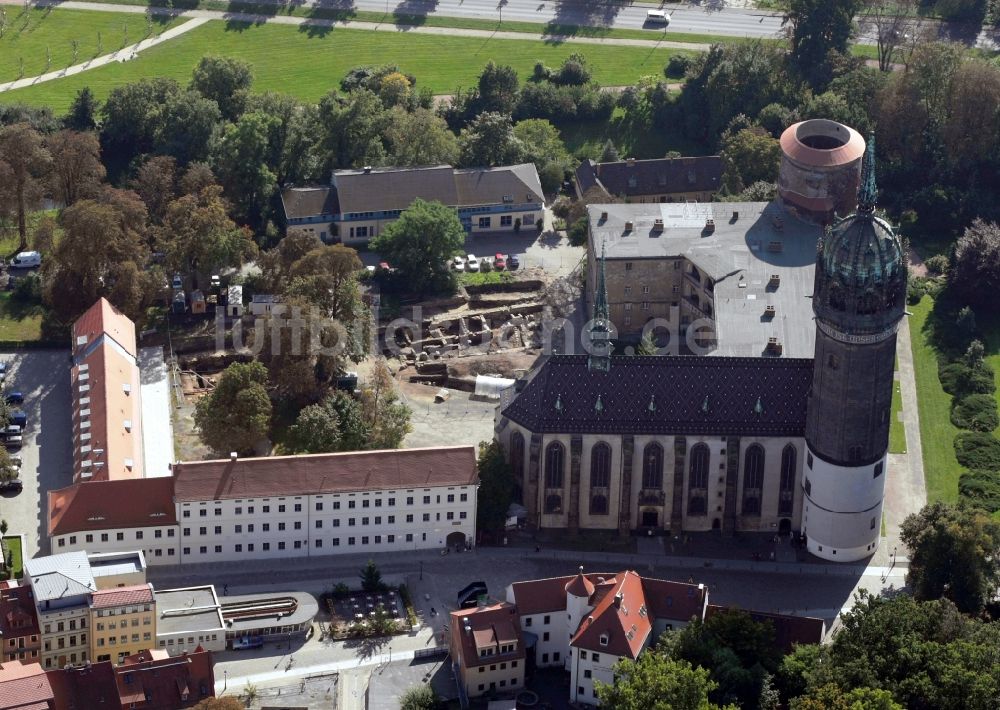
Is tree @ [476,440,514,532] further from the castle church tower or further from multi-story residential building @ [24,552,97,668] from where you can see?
multi-story residential building @ [24,552,97,668]

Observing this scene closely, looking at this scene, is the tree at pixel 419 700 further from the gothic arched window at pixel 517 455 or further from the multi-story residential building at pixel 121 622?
the gothic arched window at pixel 517 455

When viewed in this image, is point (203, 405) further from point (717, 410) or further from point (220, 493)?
point (717, 410)

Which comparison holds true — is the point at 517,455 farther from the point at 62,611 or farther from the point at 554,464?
the point at 62,611

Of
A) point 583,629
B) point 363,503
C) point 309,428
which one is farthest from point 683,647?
point 309,428

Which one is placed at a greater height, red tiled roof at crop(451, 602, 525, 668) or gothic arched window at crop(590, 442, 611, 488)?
gothic arched window at crop(590, 442, 611, 488)

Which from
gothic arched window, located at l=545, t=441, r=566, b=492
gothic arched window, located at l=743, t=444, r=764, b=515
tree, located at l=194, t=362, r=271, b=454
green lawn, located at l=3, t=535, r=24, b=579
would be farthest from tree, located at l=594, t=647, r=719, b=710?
green lawn, located at l=3, t=535, r=24, b=579
